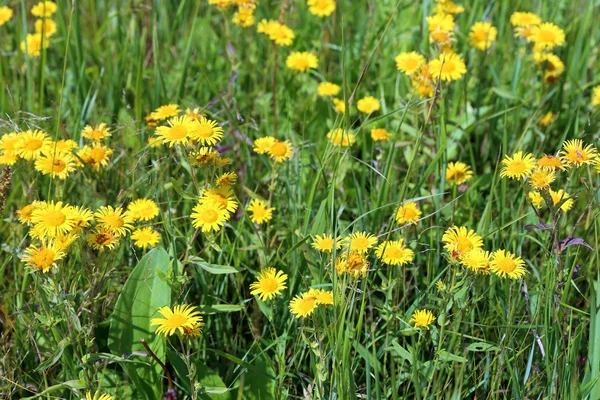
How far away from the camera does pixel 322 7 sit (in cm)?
307

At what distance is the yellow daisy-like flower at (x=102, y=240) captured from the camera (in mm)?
1747

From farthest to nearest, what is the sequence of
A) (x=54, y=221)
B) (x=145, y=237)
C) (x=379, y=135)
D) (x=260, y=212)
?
(x=379, y=135) < (x=260, y=212) < (x=145, y=237) < (x=54, y=221)

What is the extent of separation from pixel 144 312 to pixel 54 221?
32 centimetres

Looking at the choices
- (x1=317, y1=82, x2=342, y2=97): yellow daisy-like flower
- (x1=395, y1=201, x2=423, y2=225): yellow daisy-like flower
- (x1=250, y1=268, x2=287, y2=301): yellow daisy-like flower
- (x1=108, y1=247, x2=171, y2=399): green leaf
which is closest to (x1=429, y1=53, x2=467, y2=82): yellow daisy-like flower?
(x1=317, y1=82, x2=342, y2=97): yellow daisy-like flower

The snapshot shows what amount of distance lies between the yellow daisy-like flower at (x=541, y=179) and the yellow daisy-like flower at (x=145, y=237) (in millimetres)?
932

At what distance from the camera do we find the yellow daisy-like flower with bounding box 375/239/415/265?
177 cm

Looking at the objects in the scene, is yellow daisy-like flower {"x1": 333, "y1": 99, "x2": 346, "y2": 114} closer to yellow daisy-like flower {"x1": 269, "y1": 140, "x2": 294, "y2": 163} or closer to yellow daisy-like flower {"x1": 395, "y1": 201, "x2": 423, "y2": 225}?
yellow daisy-like flower {"x1": 269, "y1": 140, "x2": 294, "y2": 163}

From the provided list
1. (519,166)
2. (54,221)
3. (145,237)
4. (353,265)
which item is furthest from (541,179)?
(54,221)

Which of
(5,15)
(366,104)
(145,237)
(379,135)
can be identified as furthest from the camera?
(5,15)

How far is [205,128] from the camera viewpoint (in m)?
1.77

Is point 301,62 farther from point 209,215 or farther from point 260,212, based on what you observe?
point 209,215

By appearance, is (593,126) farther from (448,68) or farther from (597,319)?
(597,319)

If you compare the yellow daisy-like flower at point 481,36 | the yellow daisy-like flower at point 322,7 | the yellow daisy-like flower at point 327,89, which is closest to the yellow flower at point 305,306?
the yellow daisy-like flower at point 327,89

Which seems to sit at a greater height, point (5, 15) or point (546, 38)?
point (546, 38)
